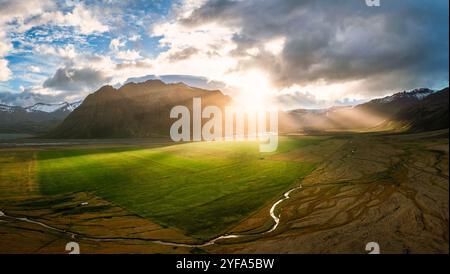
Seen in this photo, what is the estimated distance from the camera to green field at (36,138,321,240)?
27672mm

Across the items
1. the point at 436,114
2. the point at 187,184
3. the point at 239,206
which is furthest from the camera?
the point at 436,114

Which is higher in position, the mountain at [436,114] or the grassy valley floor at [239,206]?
the mountain at [436,114]

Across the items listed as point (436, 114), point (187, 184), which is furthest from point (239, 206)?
point (436, 114)

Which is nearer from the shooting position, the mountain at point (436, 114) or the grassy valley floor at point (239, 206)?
the mountain at point (436, 114)

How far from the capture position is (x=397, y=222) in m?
19.0

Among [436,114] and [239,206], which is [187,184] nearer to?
[239,206]

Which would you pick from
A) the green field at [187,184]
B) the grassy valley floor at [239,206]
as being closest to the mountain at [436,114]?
the grassy valley floor at [239,206]

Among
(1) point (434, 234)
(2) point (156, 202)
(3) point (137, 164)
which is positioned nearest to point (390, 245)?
(1) point (434, 234)

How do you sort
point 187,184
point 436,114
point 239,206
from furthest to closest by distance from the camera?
point 436,114 → point 187,184 → point 239,206

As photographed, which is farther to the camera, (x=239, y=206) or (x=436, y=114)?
(x=436, y=114)

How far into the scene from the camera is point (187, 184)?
40.1 metres

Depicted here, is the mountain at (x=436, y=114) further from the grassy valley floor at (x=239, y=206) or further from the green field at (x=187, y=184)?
the green field at (x=187, y=184)

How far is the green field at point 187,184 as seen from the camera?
90.8 ft

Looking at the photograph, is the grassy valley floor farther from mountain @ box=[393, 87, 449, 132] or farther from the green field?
mountain @ box=[393, 87, 449, 132]
